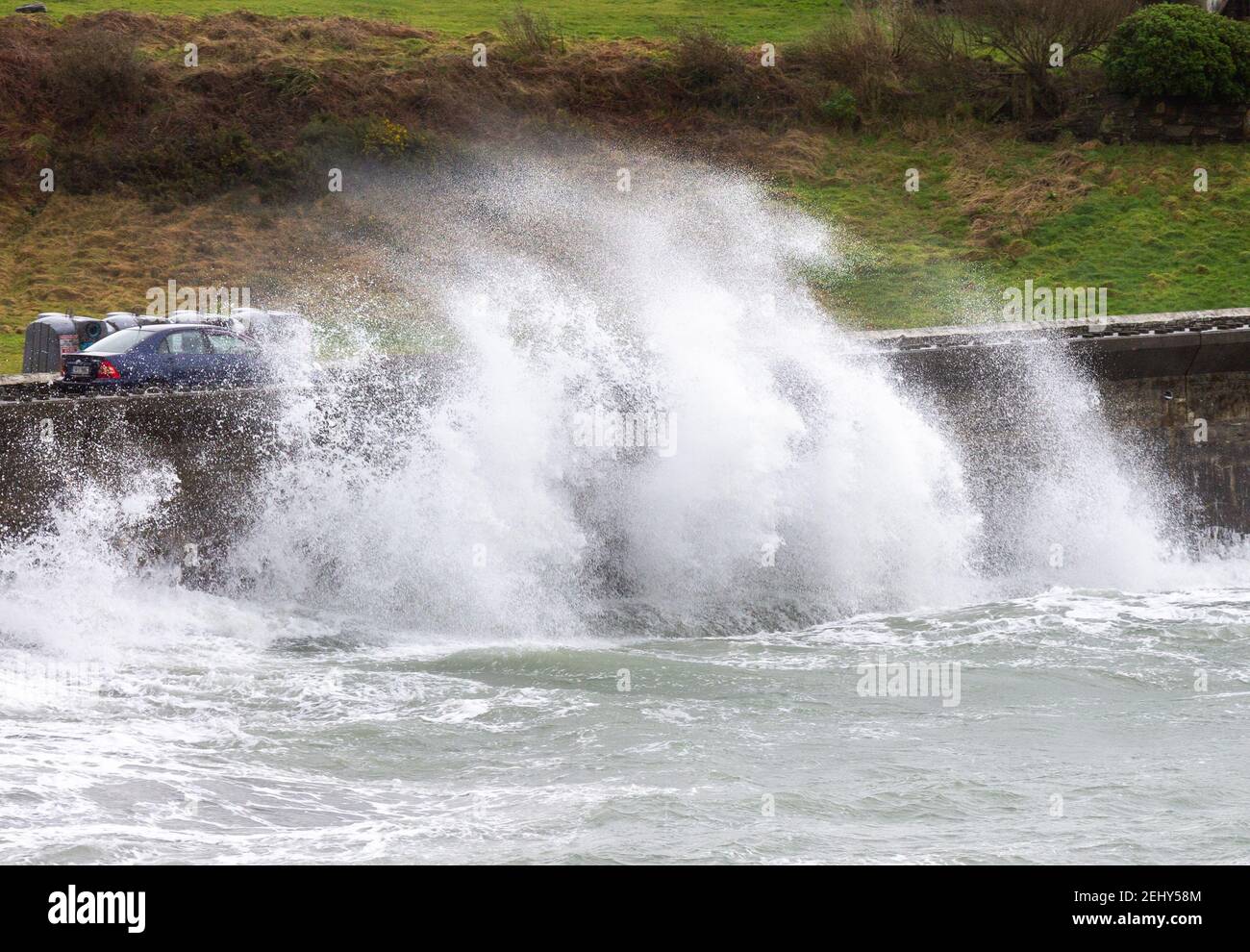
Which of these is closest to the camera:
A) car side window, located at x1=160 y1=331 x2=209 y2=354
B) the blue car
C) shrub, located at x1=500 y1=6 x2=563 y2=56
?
the blue car

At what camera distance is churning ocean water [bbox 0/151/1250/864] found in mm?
9078

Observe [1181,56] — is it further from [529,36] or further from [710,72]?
[529,36]

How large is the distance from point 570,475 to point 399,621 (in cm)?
236

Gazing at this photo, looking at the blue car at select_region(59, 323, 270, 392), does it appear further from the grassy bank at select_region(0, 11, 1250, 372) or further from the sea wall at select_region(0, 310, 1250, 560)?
the grassy bank at select_region(0, 11, 1250, 372)

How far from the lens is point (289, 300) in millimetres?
30719

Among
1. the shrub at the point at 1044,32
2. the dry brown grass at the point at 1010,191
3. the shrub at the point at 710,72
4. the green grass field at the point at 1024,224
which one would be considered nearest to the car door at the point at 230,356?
the green grass field at the point at 1024,224

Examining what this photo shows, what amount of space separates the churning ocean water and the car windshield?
154 inches

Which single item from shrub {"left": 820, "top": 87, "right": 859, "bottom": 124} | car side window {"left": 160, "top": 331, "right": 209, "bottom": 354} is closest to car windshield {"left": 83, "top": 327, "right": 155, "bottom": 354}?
car side window {"left": 160, "top": 331, "right": 209, "bottom": 354}

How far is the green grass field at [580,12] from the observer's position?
4350 cm

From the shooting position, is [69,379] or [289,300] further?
[289,300]

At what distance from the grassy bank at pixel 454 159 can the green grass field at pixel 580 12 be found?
1.80 meters

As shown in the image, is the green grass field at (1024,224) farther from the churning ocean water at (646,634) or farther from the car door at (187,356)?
the car door at (187,356)

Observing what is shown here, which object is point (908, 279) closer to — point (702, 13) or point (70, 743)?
point (702, 13)

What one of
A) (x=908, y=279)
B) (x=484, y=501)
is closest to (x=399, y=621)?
(x=484, y=501)
